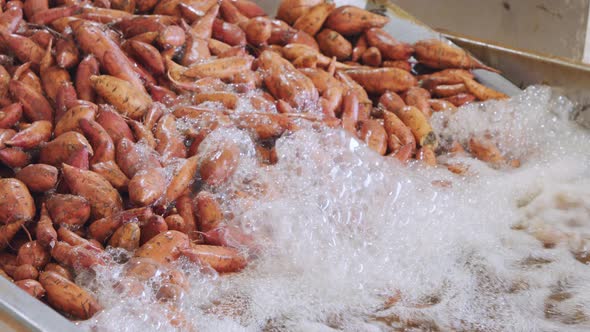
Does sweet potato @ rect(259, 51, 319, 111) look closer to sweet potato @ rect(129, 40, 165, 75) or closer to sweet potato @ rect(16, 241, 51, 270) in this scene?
sweet potato @ rect(129, 40, 165, 75)

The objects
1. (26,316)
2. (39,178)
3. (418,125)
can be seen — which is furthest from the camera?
(418,125)

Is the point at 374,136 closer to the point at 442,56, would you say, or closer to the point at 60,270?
the point at 442,56

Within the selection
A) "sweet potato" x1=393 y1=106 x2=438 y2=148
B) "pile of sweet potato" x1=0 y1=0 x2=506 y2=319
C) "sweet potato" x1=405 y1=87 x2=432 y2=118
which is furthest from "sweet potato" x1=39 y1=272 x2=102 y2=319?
"sweet potato" x1=405 y1=87 x2=432 y2=118

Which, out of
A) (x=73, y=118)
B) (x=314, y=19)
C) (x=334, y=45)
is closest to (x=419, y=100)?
(x=334, y=45)

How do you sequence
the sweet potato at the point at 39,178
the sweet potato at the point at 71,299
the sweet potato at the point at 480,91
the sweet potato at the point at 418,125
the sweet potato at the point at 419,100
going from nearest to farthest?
the sweet potato at the point at 71,299 < the sweet potato at the point at 39,178 < the sweet potato at the point at 418,125 < the sweet potato at the point at 419,100 < the sweet potato at the point at 480,91

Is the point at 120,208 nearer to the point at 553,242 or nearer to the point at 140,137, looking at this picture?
the point at 140,137

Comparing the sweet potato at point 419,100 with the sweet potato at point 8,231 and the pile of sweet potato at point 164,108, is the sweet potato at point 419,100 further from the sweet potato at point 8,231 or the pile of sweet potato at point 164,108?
the sweet potato at point 8,231

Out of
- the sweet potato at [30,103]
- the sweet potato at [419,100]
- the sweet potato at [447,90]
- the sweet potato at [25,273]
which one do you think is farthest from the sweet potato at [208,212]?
the sweet potato at [447,90]
